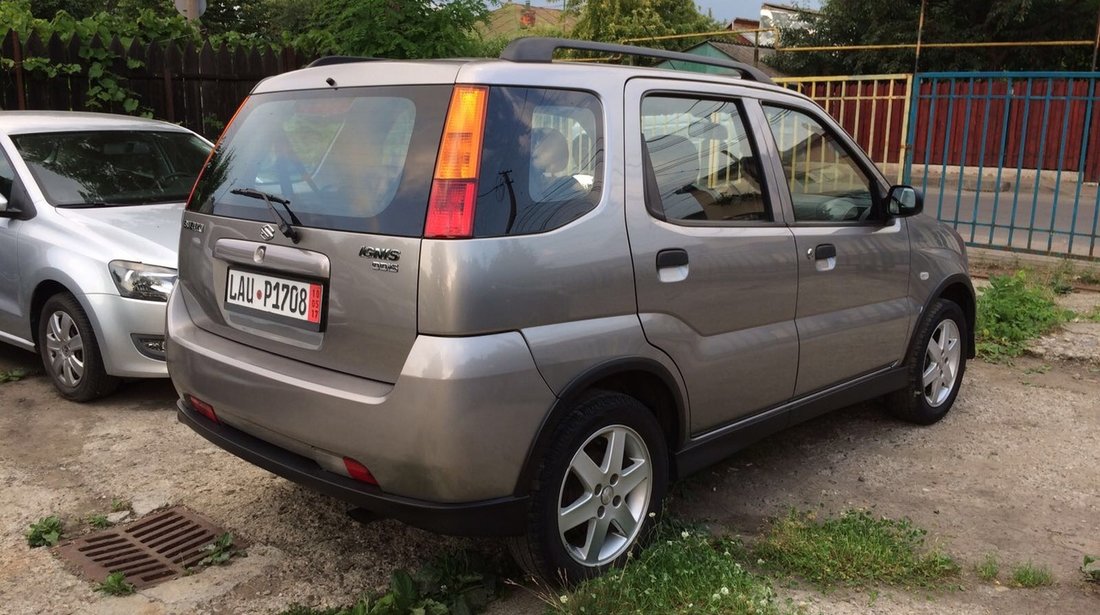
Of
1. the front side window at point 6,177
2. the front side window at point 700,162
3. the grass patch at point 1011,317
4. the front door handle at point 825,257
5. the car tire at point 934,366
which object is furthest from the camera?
the grass patch at point 1011,317

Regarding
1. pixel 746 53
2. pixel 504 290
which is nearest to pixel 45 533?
pixel 504 290

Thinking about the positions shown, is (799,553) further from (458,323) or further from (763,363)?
(458,323)

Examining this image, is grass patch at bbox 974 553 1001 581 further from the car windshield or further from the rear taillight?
the car windshield

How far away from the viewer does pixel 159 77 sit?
30.8ft

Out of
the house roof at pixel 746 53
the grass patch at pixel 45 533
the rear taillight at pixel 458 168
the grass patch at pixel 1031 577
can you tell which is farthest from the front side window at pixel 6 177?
the house roof at pixel 746 53

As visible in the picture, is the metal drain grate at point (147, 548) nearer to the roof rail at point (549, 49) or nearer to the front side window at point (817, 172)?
the roof rail at point (549, 49)

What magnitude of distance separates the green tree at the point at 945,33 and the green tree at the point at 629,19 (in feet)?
40.4

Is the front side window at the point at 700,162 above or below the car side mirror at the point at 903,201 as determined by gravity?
above

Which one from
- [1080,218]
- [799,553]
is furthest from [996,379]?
[1080,218]

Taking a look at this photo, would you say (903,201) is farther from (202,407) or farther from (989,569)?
(202,407)

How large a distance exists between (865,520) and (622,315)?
1362 millimetres

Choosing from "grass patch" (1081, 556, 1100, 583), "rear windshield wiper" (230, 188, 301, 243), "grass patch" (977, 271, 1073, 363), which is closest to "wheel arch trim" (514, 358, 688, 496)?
"rear windshield wiper" (230, 188, 301, 243)

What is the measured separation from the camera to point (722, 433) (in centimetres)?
363

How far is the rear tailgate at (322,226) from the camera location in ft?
9.09
